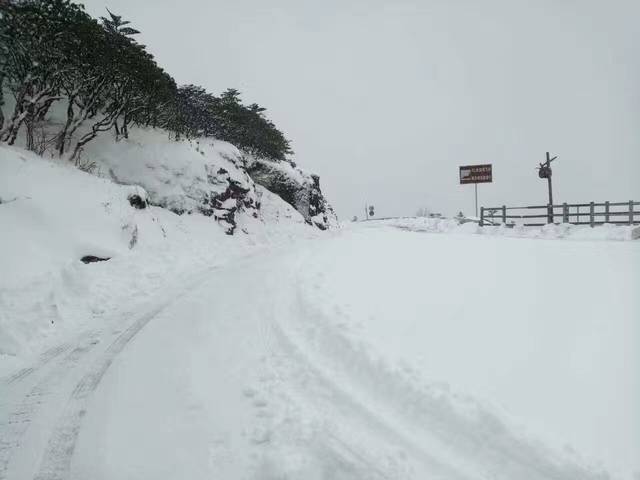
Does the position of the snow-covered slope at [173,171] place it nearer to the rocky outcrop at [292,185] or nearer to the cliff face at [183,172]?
the cliff face at [183,172]

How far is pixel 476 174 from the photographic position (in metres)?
30.7

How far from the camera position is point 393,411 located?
342cm

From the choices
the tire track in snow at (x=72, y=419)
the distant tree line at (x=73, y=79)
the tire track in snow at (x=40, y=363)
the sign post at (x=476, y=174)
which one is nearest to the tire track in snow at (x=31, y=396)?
the tire track in snow at (x=40, y=363)

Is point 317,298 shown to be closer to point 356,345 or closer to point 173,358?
point 356,345

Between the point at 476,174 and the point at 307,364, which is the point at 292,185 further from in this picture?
the point at 307,364

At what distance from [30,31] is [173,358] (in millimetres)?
11660

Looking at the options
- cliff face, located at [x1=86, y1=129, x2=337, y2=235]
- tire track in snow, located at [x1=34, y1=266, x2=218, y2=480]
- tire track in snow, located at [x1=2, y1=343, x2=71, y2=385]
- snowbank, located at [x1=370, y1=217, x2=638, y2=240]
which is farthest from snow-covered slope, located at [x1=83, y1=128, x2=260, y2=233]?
snowbank, located at [x1=370, y1=217, x2=638, y2=240]

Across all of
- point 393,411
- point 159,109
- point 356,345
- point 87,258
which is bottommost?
point 393,411

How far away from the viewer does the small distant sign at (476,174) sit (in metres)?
30.1

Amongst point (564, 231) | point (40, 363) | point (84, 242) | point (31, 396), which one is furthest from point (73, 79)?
point (564, 231)

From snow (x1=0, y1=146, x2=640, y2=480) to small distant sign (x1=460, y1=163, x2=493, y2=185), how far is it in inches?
903

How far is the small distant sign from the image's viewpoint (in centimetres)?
3009

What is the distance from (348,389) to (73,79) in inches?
560

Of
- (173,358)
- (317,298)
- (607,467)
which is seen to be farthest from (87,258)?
(607,467)
